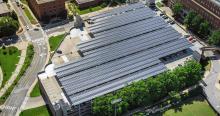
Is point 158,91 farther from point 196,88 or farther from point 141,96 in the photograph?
point 196,88

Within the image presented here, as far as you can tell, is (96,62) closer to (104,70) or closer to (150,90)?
(104,70)

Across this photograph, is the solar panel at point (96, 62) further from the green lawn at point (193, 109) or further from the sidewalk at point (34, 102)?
the green lawn at point (193, 109)

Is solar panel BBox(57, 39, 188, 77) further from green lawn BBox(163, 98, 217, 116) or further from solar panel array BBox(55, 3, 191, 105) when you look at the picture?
green lawn BBox(163, 98, 217, 116)

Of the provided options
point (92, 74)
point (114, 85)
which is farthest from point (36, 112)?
point (114, 85)

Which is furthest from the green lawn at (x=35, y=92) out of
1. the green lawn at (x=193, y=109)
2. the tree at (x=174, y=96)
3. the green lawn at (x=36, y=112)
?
the tree at (x=174, y=96)

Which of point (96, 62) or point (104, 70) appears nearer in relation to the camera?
point (104, 70)

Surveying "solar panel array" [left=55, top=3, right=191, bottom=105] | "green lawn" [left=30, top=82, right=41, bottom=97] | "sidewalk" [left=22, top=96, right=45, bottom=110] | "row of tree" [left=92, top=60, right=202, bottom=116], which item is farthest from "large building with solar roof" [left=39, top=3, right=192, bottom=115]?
"row of tree" [left=92, top=60, right=202, bottom=116]
